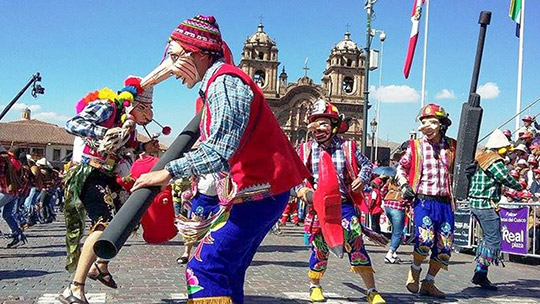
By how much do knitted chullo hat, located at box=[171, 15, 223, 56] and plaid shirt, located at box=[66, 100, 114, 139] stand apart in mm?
1698

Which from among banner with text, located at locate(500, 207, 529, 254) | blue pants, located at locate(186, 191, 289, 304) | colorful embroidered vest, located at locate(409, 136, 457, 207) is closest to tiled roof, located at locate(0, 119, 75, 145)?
banner with text, located at locate(500, 207, 529, 254)

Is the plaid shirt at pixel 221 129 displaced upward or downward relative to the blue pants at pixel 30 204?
upward

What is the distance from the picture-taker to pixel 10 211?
34.3 feet

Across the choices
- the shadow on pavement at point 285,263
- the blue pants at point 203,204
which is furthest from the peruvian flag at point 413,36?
the blue pants at point 203,204

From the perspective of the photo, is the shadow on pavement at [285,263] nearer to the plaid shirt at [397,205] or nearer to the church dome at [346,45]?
the plaid shirt at [397,205]

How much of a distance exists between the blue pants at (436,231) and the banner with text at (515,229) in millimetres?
4069

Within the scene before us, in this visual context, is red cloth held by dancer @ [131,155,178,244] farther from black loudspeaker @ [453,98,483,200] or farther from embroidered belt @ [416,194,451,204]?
embroidered belt @ [416,194,451,204]

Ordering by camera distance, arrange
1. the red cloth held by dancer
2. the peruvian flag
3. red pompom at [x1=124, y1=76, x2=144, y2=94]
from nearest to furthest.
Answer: the red cloth held by dancer → red pompom at [x1=124, y1=76, x2=144, y2=94] → the peruvian flag

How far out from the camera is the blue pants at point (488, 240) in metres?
7.19

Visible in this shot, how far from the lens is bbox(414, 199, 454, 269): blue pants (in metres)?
6.41

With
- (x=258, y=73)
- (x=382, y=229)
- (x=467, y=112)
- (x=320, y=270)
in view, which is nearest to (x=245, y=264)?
(x=320, y=270)

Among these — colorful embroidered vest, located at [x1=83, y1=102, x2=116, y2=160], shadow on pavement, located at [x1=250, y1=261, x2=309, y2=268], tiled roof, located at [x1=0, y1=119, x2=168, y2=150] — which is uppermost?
tiled roof, located at [x1=0, y1=119, x2=168, y2=150]

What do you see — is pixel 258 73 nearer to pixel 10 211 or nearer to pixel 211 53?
pixel 10 211

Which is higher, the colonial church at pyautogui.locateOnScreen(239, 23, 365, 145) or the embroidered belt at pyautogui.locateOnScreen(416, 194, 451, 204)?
the colonial church at pyautogui.locateOnScreen(239, 23, 365, 145)
